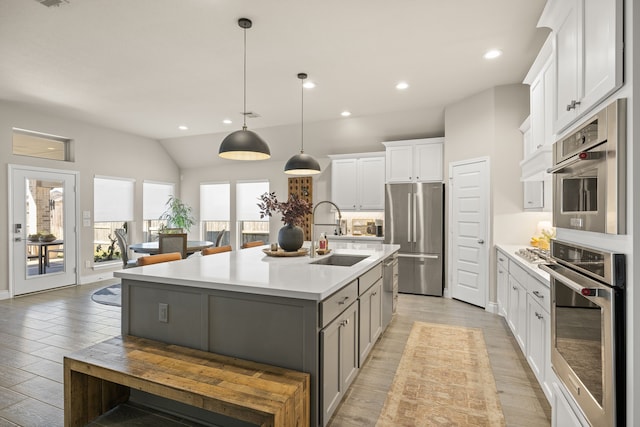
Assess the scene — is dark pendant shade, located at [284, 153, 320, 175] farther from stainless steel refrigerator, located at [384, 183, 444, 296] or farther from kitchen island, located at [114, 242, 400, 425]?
stainless steel refrigerator, located at [384, 183, 444, 296]

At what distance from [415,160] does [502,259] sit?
2.42 meters

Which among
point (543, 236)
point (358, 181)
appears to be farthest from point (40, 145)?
point (543, 236)

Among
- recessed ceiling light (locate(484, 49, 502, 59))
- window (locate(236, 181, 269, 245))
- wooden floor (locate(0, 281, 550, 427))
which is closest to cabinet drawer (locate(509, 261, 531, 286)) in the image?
wooden floor (locate(0, 281, 550, 427))

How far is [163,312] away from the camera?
2316 millimetres

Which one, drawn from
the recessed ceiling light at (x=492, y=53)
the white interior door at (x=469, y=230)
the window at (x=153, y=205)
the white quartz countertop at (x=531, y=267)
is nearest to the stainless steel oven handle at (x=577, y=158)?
the white quartz countertop at (x=531, y=267)

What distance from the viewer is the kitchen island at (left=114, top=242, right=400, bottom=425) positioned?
1.94 metres

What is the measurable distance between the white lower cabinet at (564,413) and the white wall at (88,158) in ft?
23.5

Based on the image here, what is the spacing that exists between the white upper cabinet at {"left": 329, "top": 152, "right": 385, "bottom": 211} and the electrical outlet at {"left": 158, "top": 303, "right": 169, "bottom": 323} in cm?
471

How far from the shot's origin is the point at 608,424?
1.22 m

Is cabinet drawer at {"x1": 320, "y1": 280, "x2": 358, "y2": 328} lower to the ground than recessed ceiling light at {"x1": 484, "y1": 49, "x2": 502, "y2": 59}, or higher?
lower

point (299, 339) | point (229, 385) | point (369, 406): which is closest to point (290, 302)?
point (299, 339)

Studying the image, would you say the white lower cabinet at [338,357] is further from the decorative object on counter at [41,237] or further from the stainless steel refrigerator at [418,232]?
the decorative object on counter at [41,237]

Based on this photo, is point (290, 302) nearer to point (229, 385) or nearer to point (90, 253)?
point (229, 385)

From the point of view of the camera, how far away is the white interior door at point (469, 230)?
15.7 ft
